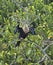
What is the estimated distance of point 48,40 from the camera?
7.07ft

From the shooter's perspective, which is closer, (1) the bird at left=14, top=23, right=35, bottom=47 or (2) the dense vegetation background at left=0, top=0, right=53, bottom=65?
(2) the dense vegetation background at left=0, top=0, right=53, bottom=65

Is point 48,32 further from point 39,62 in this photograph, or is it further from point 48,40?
point 39,62

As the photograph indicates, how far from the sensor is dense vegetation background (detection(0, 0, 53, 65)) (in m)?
2.04

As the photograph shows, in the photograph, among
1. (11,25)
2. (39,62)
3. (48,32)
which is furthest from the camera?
(11,25)

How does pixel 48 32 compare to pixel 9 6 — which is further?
pixel 9 6

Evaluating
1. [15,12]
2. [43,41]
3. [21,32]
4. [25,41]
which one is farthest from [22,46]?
[15,12]

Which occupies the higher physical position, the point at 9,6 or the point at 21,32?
the point at 9,6

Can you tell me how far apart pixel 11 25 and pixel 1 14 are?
30 centimetres

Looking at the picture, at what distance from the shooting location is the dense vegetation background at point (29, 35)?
6.68 ft

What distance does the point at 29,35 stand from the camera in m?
2.28

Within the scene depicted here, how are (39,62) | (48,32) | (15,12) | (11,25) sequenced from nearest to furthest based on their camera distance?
(39,62), (48,32), (11,25), (15,12)

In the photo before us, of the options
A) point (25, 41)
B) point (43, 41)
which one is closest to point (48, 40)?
point (43, 41)

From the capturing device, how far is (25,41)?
2150 mm

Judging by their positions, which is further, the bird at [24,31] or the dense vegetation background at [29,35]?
the bird at [24,31]
